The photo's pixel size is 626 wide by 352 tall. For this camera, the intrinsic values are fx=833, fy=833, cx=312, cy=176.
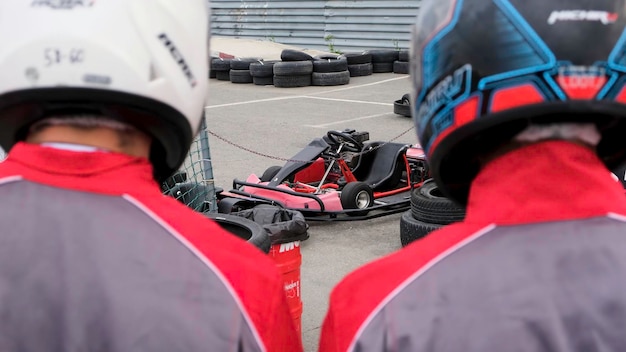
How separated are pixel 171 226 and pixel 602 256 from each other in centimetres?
74

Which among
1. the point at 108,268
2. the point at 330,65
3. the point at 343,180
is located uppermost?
the point at 108,268

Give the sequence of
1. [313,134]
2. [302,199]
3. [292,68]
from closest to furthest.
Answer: [302,199] → [313,134] → [292,68]

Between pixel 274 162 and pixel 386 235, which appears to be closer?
pixel 386 235

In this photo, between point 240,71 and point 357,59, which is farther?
point 357,59

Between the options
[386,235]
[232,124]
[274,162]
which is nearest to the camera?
[386,235]

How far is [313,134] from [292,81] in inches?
206

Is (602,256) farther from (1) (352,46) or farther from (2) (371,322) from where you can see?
(1) (352,46)

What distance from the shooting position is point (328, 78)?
1636 cm

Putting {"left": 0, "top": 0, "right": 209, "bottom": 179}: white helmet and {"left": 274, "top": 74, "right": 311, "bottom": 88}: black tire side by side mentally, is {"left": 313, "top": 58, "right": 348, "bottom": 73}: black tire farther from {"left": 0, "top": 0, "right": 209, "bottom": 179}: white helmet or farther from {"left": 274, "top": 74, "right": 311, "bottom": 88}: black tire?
{"left": 0, "top": 0, "right": 209, "bottom": 179}: white helmet

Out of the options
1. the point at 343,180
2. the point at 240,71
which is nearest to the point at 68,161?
the point at 343,180

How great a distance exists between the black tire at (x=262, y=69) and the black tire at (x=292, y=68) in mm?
258

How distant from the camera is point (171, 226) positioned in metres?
1.49

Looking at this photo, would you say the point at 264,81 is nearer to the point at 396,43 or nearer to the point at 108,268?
the point at 396,43

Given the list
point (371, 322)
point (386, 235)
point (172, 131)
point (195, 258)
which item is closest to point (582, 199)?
point (371, 322)
